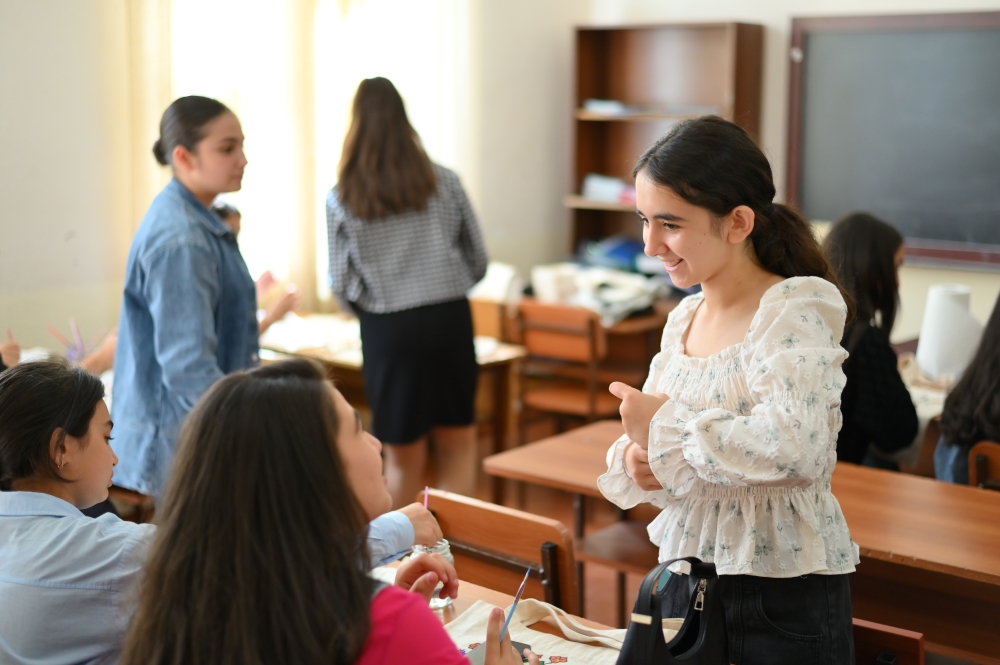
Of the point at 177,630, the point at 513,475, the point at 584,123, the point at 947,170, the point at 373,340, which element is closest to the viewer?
the point at 177,630

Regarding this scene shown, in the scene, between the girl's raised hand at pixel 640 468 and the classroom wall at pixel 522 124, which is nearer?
the girl's raised hand at pixel 640 468

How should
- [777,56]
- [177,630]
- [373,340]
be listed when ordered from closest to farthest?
[177,630]
[373,340]
[777,56]

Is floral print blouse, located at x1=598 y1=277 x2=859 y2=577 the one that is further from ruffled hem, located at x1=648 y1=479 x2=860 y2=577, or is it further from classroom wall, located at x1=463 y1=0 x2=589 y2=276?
classroom wall, located at x1=463 y1=0 x2=589 y2=276

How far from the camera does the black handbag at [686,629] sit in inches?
48.0

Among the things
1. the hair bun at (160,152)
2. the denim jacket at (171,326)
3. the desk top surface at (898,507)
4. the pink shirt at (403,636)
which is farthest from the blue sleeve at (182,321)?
the pink shirt at (403,636)

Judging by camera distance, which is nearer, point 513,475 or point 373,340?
point 513,475

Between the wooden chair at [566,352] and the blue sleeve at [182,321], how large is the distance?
83.3 inches

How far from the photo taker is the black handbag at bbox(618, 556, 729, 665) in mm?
1219

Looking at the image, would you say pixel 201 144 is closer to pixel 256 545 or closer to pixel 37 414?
pixel 37 414

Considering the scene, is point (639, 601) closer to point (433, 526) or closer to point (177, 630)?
point (433, 526)

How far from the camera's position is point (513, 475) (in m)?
2.47

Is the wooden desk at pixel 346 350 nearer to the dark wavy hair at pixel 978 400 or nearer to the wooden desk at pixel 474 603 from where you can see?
the dark wavy hair at pixel 978 400

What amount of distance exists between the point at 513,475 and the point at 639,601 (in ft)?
4.08

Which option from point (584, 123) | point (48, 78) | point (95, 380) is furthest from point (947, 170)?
point (95, 380)
